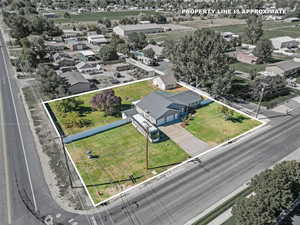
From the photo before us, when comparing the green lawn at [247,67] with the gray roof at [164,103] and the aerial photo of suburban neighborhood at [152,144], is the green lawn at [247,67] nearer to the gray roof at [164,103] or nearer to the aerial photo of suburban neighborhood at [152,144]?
the aerial photo of suburban neighborhood at [152,144]

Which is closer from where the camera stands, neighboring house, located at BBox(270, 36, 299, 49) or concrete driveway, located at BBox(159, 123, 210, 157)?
concrete driveway, located at BBox(159, 123, 210, 157)

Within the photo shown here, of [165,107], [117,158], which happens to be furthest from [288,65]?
[117,158]

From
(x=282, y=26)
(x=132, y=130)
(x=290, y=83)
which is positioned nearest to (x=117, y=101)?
(x=132, y=130)

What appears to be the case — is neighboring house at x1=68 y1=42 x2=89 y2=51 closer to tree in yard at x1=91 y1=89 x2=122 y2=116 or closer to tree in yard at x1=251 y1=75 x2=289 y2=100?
tree in yard at x1=91 y1=89 x2=122 y2=116

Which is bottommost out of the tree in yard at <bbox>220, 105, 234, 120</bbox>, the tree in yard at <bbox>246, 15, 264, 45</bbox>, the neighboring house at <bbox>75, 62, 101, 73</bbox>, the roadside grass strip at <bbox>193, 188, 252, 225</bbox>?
the roadside grass strip at <bbox>193, 188, 252, 225</bbox>

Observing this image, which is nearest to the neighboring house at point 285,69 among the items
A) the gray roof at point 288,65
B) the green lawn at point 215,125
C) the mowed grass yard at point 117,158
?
the gray roof at point 288,65

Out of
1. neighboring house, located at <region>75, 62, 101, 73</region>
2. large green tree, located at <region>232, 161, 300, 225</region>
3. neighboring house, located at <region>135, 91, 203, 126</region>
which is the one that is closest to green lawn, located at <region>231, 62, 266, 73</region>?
neighboring house, located at <region>135, 91, 203, 126</region>

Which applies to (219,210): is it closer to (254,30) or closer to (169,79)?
(169,79)
